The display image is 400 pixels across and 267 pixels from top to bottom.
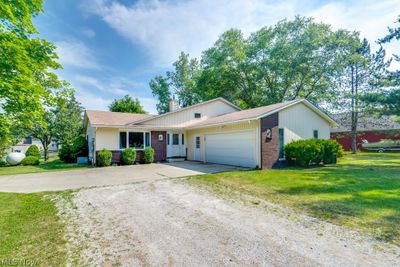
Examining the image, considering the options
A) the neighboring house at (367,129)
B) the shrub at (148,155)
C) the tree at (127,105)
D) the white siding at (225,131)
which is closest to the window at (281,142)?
the white siding at (225,131)

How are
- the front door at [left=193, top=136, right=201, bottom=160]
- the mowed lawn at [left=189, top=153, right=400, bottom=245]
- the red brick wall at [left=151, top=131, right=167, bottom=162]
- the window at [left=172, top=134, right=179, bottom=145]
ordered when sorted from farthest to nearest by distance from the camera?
the window at [left=172, top=134, right=179, bottom=145] < the front door at [left=193, top=136, right=201, bottom=160] < the red brick wall at [left=151, top=131, right=167, bottom=162] < the mowed lawn at [left=189, top=153, right=400, bottom=245]

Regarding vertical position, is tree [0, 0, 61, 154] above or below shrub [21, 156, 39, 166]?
above

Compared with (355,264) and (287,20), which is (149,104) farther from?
(355,264)

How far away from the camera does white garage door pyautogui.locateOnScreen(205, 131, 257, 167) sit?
1212 centimetres

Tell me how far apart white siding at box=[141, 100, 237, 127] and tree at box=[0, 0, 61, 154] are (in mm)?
8726

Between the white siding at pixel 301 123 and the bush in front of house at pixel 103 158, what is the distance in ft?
36.7

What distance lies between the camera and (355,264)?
2.83 m

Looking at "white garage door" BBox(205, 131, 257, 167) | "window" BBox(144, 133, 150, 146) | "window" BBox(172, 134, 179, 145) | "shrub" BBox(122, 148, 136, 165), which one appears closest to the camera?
"white garage door" BBox(205, 131, 257, 167)

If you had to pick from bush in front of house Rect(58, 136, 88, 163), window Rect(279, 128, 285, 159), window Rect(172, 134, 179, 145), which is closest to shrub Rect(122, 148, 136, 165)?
window Rect(172, 134, 179, 145)

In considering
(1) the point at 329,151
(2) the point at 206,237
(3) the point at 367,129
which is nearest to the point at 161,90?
(3) the point at 367,129

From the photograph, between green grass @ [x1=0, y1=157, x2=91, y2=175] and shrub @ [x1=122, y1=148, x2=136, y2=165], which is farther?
shrub @ [x1=122, y1=148, x2=136, y2=165]

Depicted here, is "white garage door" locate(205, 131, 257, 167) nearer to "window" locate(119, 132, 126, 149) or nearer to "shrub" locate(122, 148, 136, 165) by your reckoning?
"shrub" locate(122, 148, 136, 165)

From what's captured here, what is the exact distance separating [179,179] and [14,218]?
5.54 metres

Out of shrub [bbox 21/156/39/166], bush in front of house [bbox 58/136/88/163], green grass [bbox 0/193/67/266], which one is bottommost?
green grass [bbox 0/193/67/266]
